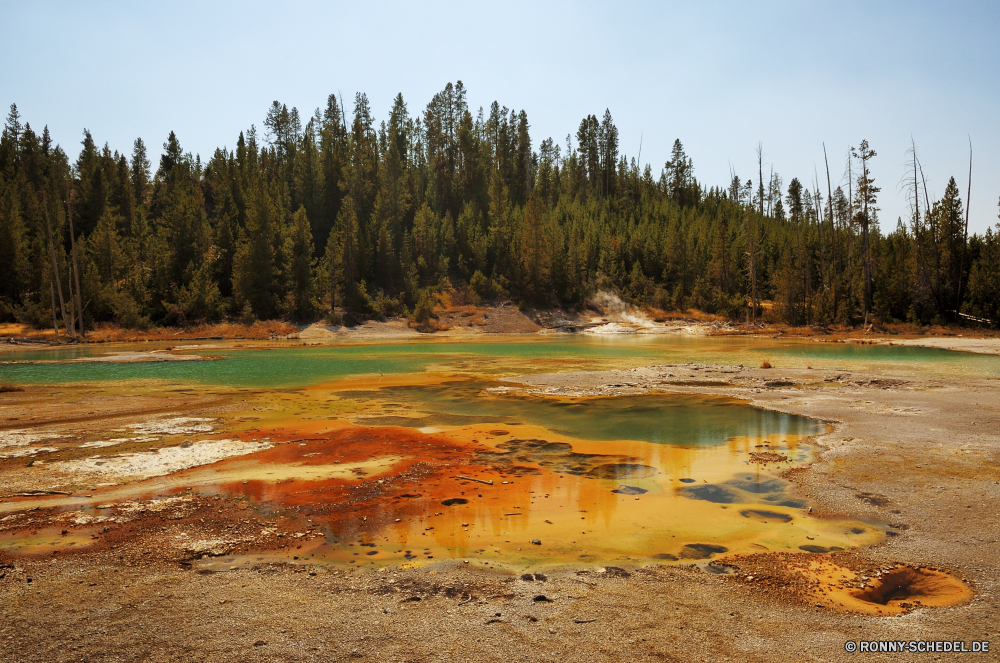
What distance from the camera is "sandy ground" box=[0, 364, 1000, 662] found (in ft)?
15.2

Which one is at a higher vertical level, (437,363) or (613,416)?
(437,363)

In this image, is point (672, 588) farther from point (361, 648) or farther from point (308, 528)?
point (308, 528)

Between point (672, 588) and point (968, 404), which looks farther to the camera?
point (968, 404)

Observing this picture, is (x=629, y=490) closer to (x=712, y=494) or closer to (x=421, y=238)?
(x=712, y=494)

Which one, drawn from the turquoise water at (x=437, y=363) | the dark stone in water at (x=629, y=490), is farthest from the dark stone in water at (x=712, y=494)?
the turquoise water at (x=437, y=363)

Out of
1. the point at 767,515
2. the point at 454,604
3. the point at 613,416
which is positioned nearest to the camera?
the point at 454,604

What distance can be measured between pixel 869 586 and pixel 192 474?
1044 cm

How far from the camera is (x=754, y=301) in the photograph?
7038 cm

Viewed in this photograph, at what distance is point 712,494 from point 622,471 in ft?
6.14

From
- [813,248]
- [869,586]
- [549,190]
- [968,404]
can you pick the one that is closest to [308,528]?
[869,586]

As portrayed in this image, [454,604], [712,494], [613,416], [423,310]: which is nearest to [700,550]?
[712,494]

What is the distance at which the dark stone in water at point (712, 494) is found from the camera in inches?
356

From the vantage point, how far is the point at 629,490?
9.62 metres

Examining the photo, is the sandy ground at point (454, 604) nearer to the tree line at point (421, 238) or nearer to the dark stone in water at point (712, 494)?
the dark stone in water at point (712, 494)
